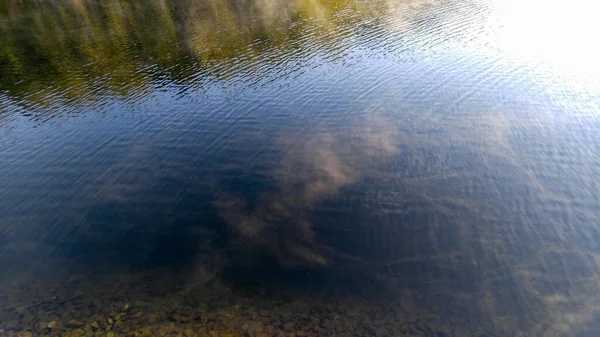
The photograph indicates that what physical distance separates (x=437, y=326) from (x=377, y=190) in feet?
39.9

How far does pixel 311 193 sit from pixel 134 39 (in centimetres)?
6567

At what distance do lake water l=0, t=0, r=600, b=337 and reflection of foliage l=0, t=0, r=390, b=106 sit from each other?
1.04m

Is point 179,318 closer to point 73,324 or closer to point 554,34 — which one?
point 73,324

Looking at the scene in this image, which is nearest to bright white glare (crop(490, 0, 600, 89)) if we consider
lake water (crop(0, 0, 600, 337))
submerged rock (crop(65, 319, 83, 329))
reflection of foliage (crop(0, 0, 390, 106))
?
lake water (crop(0, 0, 600, 337))

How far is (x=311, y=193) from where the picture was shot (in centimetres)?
3097

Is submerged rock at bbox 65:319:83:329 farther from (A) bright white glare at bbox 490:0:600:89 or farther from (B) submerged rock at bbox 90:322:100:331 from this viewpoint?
(A) bright white glare at bbox 490:0:600:89

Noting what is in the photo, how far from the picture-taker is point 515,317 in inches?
828

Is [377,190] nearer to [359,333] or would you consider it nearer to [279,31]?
[359,333]

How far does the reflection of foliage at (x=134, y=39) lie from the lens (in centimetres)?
5731

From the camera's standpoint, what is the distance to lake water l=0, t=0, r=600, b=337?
73.5 feet

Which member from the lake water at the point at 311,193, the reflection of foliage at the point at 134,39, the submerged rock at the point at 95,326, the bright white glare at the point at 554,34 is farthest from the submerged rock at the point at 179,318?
the bright white glare at the point at 554,34

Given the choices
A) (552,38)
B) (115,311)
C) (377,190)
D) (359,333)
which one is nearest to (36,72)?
(115,311)

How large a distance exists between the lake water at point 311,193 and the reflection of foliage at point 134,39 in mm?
1037

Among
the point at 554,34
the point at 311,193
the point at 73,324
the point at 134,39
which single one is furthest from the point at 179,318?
the point at 134,39
